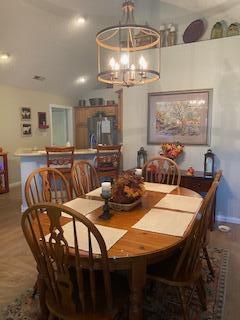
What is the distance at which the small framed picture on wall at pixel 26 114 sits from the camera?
6035 mm

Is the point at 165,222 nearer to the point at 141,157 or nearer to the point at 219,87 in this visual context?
the point at 141,157

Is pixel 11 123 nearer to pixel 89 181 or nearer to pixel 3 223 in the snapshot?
pixel 3 223

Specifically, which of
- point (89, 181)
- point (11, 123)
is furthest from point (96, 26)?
point (89, 181)

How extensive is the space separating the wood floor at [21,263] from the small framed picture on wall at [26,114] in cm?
283

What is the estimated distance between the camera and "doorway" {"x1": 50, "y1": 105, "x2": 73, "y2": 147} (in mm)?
7551

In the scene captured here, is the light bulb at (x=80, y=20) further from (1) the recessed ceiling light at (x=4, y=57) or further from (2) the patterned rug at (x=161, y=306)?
(2) the patterned rug at (x=161, y=306)

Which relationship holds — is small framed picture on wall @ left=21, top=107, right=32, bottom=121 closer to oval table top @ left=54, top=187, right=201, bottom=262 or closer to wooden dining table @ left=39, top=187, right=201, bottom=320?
oval table top @ left=54, top=187, right=201, bottom=262

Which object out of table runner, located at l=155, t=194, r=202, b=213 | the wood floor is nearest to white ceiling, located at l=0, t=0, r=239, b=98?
table runner, located at l=155, t=194, r=202, b=213

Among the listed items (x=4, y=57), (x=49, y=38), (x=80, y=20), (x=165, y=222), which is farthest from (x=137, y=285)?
(x=4, y=57)

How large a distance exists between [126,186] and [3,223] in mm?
2481

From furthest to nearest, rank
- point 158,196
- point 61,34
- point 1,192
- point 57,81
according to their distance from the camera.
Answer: point 57,81 → point 1,192 → point 61,34 → point 158,196

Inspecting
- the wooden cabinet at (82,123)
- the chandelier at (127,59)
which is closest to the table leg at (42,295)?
the chandelier at (127,59)

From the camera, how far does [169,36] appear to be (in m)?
3.91

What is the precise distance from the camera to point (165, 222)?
1.76 m
